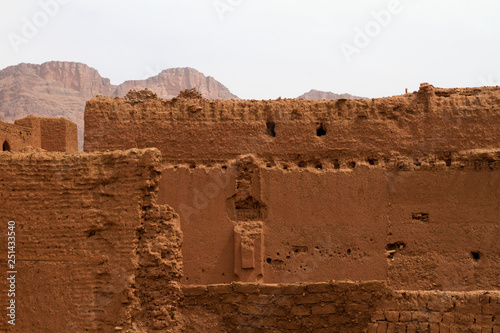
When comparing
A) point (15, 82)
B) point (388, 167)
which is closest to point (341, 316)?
point (388, 167)

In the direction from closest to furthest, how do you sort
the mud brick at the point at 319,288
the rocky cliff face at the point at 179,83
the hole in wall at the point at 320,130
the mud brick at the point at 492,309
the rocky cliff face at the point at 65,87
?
1. the mud brick at the point at 492,309
2. the mud brick at the point at 319,288
3. the hole in wall at the point at 320,130
4. the rocky cliff face at the point at 65,87
5. the rocky cliff face at the point at 179,83

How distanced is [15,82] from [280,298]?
193 ft

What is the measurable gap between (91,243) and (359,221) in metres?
5.74

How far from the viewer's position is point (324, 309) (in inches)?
219

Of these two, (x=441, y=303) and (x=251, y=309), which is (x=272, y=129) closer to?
(x=251, y=309)

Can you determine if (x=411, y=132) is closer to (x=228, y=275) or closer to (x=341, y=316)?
(x=228, y=275)

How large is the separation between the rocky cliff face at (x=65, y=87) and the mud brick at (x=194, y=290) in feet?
155

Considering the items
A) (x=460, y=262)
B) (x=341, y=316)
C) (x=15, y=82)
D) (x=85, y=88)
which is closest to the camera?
(x=341, y=316)

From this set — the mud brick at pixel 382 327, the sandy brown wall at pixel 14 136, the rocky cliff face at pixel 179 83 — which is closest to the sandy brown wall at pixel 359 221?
the mud brick at pixel 382 327

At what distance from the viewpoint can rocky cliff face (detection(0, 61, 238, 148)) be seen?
53.8m

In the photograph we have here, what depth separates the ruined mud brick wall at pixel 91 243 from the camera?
18.9 ft

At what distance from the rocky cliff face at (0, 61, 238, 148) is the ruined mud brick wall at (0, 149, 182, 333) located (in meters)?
46.5

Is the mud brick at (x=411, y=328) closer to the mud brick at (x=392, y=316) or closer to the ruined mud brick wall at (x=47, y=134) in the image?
the mud brick at (x=392, y=316)

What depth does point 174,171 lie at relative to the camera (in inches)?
412
